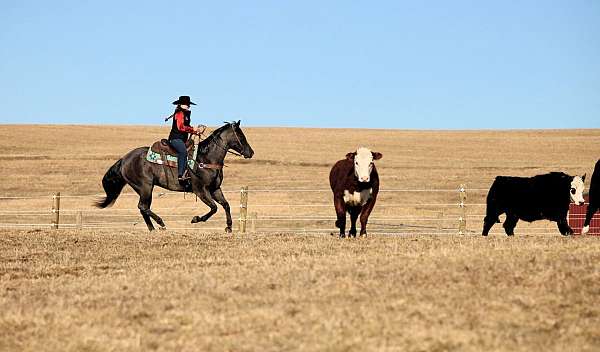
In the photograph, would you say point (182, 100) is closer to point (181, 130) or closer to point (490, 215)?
point (181, 130)

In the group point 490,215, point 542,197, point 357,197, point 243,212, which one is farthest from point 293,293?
point 243,212

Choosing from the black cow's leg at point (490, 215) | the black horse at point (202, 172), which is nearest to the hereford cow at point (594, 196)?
the black cow's leg at point (490, 215)

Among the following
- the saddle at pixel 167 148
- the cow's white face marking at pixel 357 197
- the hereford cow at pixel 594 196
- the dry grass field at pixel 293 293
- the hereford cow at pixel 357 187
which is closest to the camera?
the dry grass field at pixel 293 293

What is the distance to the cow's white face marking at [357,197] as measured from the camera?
55.7 ft

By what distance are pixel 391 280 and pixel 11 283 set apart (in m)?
5.15

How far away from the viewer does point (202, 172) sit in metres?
20.2

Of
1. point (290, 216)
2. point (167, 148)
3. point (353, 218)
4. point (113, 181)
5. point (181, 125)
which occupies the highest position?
point (181, 125)

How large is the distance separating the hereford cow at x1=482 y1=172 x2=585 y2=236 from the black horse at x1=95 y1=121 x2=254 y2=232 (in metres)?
5.38

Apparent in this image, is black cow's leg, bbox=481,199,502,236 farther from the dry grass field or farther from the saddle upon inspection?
the saddle

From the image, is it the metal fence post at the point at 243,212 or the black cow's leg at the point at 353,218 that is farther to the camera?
the metal fence post at the point at 243,212

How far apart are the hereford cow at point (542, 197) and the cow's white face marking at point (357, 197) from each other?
388 cm

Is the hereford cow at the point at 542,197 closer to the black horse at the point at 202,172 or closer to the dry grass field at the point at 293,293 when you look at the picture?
the dry grass field at the point at 293,293

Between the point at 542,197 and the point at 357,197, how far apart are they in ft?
13.9

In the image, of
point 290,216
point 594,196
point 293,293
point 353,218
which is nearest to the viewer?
point 293,293
